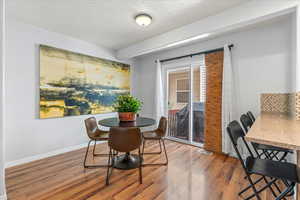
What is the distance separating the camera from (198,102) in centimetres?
344

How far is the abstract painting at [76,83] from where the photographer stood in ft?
8.98

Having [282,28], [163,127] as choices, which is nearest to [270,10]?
[282,28]

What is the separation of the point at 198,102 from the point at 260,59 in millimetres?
1434

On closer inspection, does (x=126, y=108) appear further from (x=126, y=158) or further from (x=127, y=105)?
(x=126, y=158)

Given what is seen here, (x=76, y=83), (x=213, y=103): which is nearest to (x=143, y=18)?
(x=76, y=83)

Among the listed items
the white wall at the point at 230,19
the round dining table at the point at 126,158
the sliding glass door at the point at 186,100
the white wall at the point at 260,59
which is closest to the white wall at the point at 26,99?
the round dining table at the point at 126,158

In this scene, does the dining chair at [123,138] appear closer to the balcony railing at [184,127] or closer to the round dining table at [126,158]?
the round dining table at [126,158]

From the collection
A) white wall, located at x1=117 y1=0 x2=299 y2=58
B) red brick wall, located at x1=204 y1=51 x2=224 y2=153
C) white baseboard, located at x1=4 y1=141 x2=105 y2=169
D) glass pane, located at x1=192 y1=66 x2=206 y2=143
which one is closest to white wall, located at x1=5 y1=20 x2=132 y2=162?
white baseboard, located at x1=4 y1=141 x2=105 y2=169

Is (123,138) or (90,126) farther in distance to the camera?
(90,126)

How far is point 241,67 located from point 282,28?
794 mm

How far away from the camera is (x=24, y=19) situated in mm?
2393

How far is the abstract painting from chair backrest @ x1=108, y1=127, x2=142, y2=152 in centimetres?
170

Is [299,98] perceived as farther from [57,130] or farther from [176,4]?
[57,130]

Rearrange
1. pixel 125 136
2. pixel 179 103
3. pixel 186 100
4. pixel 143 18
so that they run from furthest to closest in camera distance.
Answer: pixel 179 103
pixel 186 100
pixel 143 18
pixel 125 136
